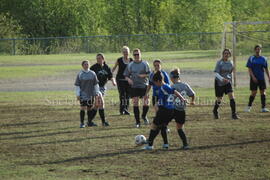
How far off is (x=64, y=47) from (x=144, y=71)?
34260 mm

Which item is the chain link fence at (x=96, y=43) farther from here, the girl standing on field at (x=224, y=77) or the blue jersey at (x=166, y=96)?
the blue jersey at (x=166, y=96)

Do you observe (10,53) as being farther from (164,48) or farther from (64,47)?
(164,48)

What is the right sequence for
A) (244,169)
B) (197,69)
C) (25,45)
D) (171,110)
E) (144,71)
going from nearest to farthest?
(244,169) < (171,110) < (144,71) < (197,69) < (25,45)

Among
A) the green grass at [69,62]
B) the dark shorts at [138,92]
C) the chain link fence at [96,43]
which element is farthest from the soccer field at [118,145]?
the chain link fence at [96,43]

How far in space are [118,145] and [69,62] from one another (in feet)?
105

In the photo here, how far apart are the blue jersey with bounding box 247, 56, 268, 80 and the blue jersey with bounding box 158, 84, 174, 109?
6680 mm

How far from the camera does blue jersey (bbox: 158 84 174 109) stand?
11.7m

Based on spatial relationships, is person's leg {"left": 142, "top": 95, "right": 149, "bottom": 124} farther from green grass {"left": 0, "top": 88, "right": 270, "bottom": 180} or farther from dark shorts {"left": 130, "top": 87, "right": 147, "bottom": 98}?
green grass {"left": 0, "top": 88, "right": 270, "bottom": 180}

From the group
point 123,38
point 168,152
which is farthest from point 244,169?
point 123,38

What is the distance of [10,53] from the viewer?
49.1 m

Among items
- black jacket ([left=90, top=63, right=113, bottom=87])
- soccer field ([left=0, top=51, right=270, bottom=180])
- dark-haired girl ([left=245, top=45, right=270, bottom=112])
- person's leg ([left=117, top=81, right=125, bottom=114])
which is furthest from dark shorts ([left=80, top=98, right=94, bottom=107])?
dark-haired girl ([left=245, top=45, right=270, bottom=112])

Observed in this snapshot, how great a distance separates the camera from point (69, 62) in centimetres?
4459

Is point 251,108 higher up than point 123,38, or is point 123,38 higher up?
point 123,38

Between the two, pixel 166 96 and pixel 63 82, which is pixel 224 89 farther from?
pixel 63 82
